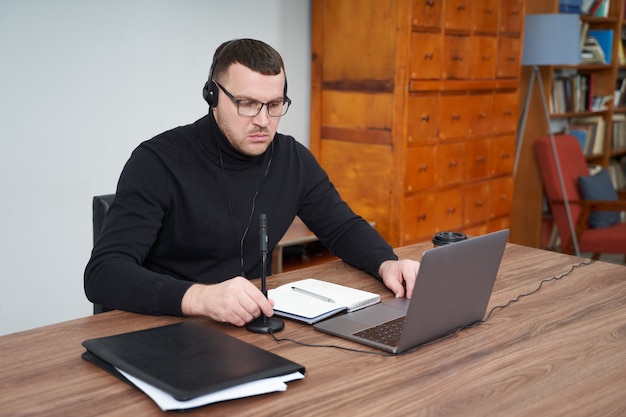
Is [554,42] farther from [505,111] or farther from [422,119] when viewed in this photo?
[422,119]

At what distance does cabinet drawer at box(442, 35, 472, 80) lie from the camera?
396 centimetres

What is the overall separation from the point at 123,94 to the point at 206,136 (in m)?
1.43

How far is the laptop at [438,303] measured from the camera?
1.39 meters

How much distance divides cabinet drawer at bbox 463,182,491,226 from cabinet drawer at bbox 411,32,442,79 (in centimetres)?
83

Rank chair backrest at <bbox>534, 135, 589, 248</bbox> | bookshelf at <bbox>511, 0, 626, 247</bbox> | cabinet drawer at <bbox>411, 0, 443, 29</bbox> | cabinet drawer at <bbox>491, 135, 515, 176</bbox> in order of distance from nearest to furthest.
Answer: cabinet drawer at <bbox>411, 0, 443, 29</bbox>
cabinet drawer at <bbox>491, 135, 515, 176</bbox>
chair backrest at <bbox>534, 135, 589, 248</bbox>
bookshelf at <bbox>511, 0, 626, 247</bbox>

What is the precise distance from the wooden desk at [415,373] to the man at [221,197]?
0.28 metres

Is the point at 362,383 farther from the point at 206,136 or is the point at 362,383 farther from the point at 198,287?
the point at 206,136

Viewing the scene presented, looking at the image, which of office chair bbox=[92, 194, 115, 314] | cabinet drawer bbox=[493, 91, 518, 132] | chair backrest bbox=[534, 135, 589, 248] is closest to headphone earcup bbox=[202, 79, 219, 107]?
office chair bbox=[92, 194, 115, 314]

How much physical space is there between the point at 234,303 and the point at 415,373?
0.41 metres

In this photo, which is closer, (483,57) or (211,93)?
(211,93)

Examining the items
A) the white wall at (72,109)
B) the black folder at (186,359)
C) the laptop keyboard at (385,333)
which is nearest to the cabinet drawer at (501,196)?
the white wall at (72,109)

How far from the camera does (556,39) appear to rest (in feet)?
15.1

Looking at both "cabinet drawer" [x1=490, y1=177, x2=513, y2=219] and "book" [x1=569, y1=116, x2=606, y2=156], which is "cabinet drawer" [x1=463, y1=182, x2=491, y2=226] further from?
"book" [x1=569, y1=116, x2=606, y2=156]

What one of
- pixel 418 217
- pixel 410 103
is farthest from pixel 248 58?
pixel 418 217
